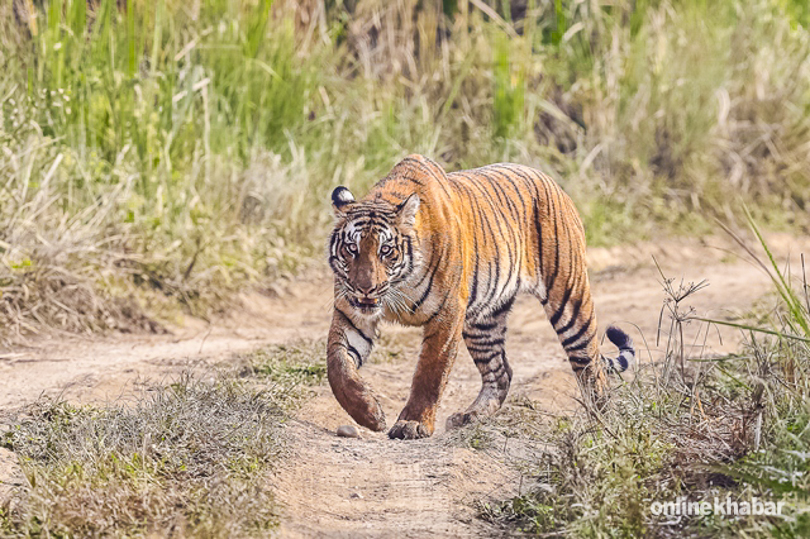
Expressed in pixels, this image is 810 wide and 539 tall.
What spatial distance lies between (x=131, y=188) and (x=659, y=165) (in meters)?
4.93

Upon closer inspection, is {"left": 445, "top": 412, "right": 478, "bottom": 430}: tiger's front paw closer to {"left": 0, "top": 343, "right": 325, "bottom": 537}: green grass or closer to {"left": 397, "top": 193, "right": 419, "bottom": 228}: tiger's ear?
{"left": 0, "top": 343, "right": 325, "bottom": 537}: green grass

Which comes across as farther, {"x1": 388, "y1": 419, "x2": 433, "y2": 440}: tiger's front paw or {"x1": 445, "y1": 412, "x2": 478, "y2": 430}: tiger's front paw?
{"x1": 445, "y1": 412, "x2": 478, "y2": 430}: tiger's front paw

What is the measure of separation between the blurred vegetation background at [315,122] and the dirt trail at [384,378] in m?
0.36

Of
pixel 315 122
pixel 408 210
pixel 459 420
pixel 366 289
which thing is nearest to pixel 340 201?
pixel 408 210

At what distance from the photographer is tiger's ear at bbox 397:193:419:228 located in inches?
168

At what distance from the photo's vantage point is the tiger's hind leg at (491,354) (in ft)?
16.5

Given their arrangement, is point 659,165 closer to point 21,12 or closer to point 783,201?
point 783,201

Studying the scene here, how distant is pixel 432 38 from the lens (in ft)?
31.5

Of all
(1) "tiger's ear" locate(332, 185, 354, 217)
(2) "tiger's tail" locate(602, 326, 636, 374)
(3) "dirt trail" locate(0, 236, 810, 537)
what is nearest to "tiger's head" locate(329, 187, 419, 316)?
(1) "tiger's ear" locate(332, 185, 354, 217)

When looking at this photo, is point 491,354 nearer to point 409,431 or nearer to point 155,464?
point 409,431

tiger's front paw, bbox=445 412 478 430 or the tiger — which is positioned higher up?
the tiger

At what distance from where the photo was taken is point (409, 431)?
4262mm

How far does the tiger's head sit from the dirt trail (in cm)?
59

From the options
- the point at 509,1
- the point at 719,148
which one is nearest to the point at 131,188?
the point at 509,1
